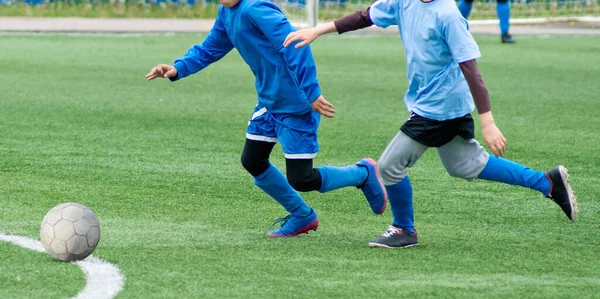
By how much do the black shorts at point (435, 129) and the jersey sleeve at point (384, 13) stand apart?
479 mm

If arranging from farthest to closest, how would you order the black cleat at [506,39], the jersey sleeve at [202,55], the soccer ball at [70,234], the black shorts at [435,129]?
the black cleat at [506,39] → the jersey sleeve at [202,55] → the black shorts at [435,129] → the soccer ball at [70,234]

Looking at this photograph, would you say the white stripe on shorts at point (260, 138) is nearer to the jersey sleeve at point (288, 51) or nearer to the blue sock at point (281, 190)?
the blue sock at point (281, 190)

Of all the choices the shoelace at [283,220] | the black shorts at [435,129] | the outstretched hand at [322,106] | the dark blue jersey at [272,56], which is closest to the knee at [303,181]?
the shoelace at [283,220]

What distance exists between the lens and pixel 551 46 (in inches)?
805

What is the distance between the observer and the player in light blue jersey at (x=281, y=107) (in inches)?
212

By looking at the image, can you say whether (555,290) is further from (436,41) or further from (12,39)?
(12,39)

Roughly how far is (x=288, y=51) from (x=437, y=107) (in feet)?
2.61

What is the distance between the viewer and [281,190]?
5.76 m

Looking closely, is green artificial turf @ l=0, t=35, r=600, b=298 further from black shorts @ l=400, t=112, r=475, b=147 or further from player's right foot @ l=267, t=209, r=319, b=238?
black shorts @ l=400, t=112, r=475, b=147

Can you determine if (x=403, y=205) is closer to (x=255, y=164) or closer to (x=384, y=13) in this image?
(x=255, y=164)

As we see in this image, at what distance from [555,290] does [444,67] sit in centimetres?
123

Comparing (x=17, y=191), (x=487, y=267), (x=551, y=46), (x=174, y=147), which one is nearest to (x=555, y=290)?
(x=487, y=267)

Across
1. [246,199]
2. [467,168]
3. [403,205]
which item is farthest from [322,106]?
[246,199]

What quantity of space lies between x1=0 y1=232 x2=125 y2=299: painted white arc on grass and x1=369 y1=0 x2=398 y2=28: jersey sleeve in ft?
5.77
